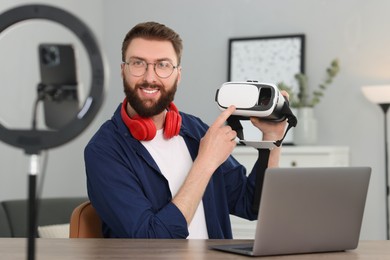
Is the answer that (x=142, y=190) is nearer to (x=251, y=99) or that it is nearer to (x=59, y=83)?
(x=251, y=99)

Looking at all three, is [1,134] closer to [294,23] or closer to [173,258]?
[173,258]

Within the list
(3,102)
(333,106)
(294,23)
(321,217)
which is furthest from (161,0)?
(3,102)

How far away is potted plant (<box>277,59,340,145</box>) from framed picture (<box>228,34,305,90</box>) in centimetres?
11

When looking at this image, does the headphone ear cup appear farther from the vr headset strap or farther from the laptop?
the laptop

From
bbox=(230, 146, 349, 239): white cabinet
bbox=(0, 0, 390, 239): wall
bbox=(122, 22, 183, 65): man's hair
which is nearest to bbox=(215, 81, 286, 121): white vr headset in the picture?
bbox=(122, 22, 183, 65): man's hair

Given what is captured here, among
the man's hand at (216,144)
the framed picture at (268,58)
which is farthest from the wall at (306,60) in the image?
the man's hand at (216,144)

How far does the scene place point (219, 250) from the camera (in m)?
1.60

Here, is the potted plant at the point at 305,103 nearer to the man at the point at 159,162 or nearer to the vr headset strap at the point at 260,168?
the man at the point at 159,162

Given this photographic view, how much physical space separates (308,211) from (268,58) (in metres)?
3.72

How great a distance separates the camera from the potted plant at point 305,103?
194 inches

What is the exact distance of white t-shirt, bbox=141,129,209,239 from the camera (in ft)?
7.37

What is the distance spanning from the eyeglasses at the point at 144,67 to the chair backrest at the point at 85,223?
1.39ft

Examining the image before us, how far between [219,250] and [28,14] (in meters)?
0.93

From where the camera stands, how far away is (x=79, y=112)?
0.74 metres
